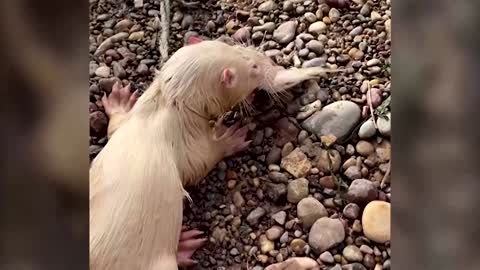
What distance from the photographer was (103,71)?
2.26 feet

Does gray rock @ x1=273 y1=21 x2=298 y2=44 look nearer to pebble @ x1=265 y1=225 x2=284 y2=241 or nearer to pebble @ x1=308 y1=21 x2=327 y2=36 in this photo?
pebble @ x1=308 y1=21 x2=327 y2=36

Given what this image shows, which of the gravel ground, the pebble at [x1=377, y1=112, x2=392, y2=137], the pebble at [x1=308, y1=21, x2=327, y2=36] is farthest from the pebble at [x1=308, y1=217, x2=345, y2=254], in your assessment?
the pebble at [x1=308, y1=21, x2=327, y2=36]

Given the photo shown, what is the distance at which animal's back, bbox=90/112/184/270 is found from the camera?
64 centimetres

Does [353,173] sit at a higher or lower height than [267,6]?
lower

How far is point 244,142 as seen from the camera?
2.21ft

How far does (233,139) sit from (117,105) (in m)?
0.14

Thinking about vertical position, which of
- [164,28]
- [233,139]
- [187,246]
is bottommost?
[187,246]

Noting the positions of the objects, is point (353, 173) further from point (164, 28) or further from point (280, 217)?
point (164, 28)

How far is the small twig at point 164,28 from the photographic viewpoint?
69 centimetres
